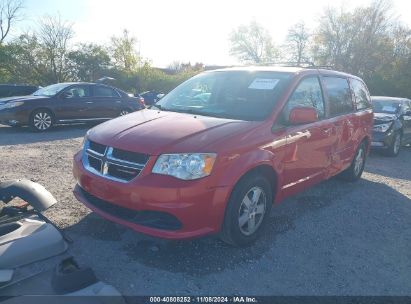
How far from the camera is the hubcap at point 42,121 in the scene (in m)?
10.0

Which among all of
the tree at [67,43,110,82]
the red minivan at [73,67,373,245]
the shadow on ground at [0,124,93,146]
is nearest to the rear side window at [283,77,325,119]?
the red minivan at [73,67,373,245]

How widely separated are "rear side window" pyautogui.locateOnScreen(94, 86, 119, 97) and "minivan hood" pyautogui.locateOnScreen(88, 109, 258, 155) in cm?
832

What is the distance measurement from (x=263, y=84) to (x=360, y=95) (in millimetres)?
2723

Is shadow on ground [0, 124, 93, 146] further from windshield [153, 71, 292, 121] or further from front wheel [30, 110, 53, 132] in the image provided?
windshield [153, 71, 292, 121]

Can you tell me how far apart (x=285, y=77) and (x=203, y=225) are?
2085 mm

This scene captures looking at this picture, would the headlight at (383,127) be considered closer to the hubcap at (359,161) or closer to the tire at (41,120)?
the hubcap at (359,161)

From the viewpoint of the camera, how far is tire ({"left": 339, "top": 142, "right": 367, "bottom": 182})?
5.95m

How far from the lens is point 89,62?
32281 millimetres

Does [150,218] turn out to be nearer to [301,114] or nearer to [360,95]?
[301,114]

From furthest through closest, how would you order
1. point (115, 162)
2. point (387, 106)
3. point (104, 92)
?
point (104, 92), point (387, 106), point (115, 162)

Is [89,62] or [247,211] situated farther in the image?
[89,62]

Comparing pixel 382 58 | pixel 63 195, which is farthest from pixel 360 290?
pixel 382 58

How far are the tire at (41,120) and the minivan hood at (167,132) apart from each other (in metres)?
7.28

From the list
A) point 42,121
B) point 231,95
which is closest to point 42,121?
point 42,121
